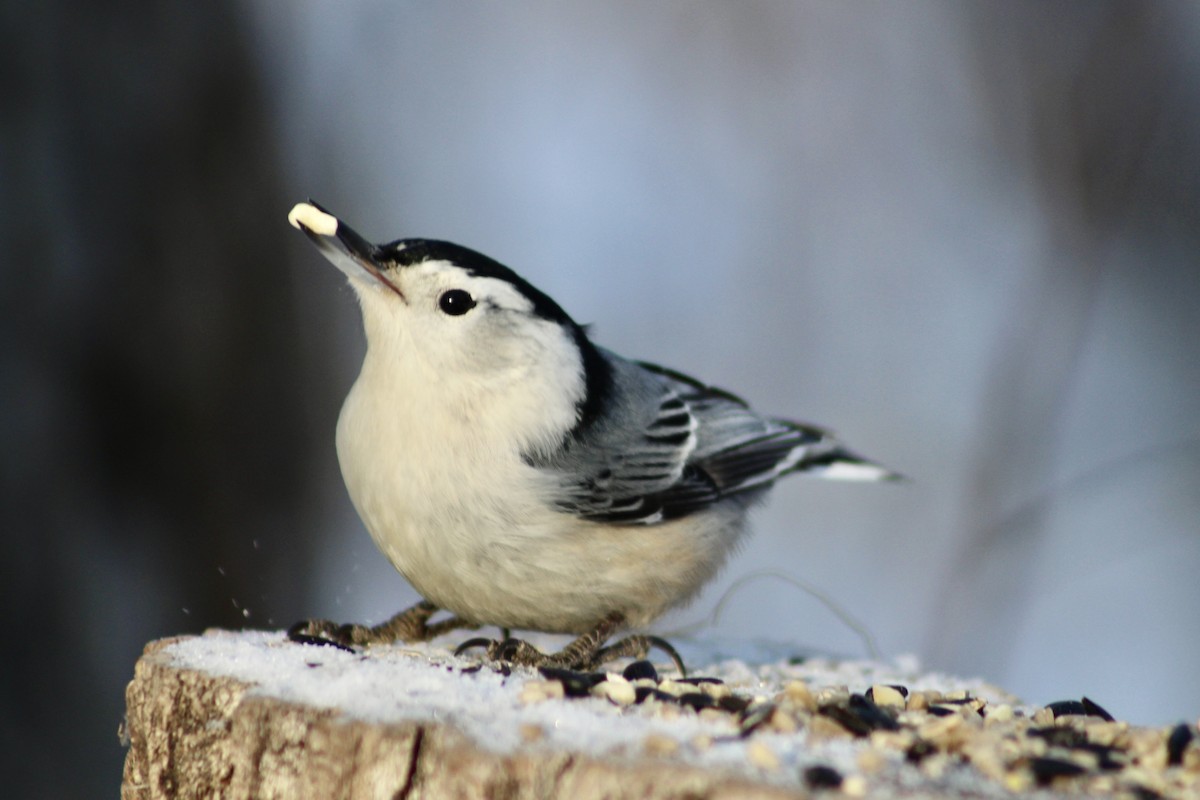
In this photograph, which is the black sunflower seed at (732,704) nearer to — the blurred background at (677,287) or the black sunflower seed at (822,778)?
the black sunflower seed at (822,778)

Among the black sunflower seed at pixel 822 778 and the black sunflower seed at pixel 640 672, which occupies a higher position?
the black sunflower seed at pixel 822 778

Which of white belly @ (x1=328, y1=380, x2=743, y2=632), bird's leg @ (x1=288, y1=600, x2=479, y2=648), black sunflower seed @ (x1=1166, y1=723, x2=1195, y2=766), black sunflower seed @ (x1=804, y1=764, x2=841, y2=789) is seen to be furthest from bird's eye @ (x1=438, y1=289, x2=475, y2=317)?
black sunflower seed @ (x1=1166, y1=723, x2=1195, y2=766)

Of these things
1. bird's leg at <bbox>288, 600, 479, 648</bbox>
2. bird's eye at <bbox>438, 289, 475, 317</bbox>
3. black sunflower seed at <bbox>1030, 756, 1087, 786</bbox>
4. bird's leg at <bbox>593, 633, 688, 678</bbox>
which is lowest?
bird's leg at <bbox>288, 600, 479, 648</bbox>

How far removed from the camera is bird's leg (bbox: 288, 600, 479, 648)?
7.64ft

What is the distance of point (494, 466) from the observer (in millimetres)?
2254

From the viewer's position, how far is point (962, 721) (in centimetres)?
170

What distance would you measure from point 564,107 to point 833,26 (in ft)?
3.80

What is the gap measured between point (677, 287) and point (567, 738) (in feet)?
12.3

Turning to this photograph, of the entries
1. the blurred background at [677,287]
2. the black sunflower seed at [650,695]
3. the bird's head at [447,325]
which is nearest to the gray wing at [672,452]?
the bird's head at [447,325]

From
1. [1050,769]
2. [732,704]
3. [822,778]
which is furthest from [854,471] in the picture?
[822,778]

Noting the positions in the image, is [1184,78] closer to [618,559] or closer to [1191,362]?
[1191,362]

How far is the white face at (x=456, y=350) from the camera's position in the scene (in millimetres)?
2287

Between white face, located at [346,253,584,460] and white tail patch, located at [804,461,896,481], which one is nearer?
white face, located at [346,253,584,460]

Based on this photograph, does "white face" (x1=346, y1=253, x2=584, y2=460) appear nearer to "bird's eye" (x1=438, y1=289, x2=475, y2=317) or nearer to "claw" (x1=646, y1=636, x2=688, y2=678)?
"bird's eye" (x1=438, y1=289, x2=475, y2=317)
